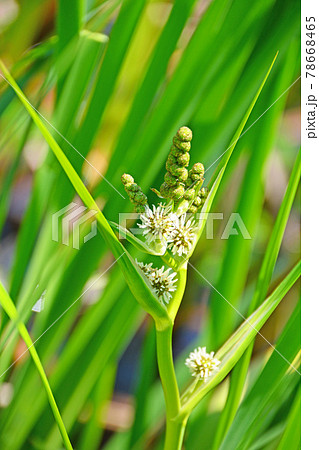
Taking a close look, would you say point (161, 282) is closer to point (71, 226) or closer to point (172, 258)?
point (172, 258)

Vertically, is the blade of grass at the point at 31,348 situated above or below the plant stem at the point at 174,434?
above

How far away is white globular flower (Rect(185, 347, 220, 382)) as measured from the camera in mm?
570

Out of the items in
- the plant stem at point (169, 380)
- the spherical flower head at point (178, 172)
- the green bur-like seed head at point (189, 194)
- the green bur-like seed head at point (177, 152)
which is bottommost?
the plant stem at point (169, 380)

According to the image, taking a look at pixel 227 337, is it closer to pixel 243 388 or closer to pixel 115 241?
pixel 243 388

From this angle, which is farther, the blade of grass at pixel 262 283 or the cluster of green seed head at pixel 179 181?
the blade of grass at pixel 262 283

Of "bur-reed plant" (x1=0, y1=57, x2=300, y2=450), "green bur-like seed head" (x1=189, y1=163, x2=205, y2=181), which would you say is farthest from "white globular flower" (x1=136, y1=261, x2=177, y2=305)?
"green bur-like seed head" (x1=189, y1=163, x2=205, y2=181)

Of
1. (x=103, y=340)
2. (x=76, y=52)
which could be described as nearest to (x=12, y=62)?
(x=76, y=52)

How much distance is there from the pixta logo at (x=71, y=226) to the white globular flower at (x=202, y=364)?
196mm

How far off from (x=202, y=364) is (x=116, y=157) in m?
0.27

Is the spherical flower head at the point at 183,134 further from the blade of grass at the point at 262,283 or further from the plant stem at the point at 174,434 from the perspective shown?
the plant stem at the point at 174,434

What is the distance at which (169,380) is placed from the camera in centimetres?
54

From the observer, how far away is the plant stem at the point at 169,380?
530 millimetres

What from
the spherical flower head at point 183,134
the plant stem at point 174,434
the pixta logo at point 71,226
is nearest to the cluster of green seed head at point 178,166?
the spherical flower head at point 183,134

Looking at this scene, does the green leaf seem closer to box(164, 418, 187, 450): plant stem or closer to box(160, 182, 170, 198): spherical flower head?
box(164, 418, 187, 450): plant stem
